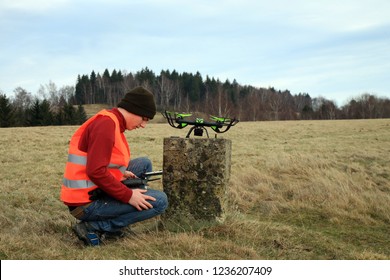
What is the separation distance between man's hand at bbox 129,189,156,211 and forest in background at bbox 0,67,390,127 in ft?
201

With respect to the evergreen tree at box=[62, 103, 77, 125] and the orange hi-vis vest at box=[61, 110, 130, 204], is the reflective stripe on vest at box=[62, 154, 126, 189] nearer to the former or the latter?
the orange hi-vis vest at box=[61, 110, 130, 204]

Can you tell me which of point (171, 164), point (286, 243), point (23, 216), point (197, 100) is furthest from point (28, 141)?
point (197, 100)

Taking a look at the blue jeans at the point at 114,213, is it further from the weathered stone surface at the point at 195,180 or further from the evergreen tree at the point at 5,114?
the evergreen tree at the point at 5,114

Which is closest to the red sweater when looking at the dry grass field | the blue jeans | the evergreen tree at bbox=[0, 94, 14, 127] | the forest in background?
the blue jeans

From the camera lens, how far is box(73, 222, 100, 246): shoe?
13.4 ft

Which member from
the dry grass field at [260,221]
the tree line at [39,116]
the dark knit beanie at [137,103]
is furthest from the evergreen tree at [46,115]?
the dark knit beanie at [137,103]

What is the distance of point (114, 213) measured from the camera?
414 centimetres

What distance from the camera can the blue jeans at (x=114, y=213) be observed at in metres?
4.09

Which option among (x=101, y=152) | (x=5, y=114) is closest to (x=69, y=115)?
(x=5, y=114)

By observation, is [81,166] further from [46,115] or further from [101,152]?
[46,115]

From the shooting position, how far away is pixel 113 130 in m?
3.86

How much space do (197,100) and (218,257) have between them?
9027cm

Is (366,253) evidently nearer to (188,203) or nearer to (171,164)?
(188,203)

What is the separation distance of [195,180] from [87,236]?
144cm
